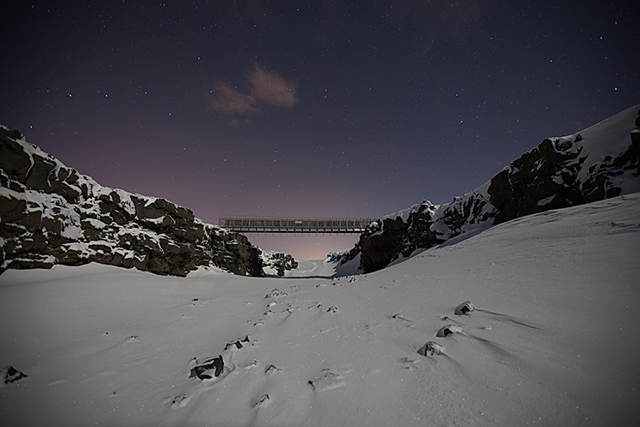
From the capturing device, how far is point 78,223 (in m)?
11.3

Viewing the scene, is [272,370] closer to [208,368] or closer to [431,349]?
[208,368]

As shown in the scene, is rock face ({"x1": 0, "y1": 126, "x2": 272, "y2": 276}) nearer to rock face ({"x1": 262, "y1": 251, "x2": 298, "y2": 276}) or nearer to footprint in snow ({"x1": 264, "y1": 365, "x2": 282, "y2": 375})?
footprint in snow ({"x1": 264, "y1": 365, "x2": 282, "y2": 375})

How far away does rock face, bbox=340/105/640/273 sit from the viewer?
35.7ft

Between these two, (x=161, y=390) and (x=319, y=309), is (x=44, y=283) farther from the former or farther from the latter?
(x=319, y=309)

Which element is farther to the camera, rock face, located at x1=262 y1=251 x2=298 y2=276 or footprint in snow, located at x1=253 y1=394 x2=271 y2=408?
rock face, located at x1=262 y1=251 x2=298 y2=276

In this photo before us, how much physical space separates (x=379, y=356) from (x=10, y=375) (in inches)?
185

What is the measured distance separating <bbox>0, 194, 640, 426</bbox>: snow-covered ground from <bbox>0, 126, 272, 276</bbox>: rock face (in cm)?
454

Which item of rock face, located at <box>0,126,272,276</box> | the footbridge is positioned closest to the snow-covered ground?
rock face, located at <box>0,126,272,276</box>

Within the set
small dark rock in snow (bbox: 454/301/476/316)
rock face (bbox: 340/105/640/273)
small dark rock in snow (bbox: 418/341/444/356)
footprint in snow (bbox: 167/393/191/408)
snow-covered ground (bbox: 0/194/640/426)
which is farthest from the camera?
rock face (bbox: 340/105/640/273)

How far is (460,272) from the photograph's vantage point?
6.82 m

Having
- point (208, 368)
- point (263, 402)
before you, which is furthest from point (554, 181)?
point (208, 368)

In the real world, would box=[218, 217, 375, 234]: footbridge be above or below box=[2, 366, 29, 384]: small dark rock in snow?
above

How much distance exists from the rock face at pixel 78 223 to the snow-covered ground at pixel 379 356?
4536mm

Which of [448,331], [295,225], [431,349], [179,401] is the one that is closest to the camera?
[179,401]
